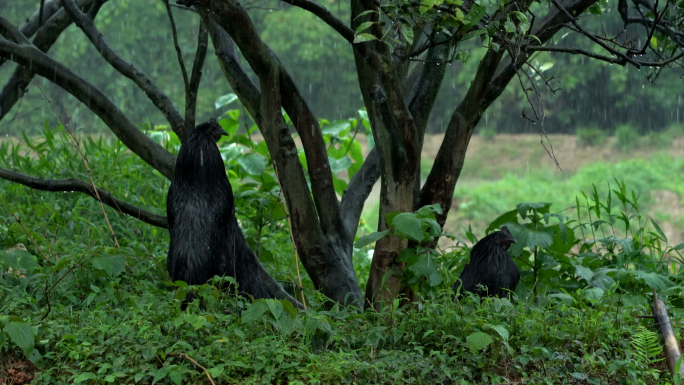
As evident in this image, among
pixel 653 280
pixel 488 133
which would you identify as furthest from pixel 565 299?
pixel 488 133

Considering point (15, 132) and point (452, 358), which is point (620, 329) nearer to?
point (452, 358)

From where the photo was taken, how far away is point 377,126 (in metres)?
3.62

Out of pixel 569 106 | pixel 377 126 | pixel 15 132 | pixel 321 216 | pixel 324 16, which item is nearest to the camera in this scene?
pixel 324 16

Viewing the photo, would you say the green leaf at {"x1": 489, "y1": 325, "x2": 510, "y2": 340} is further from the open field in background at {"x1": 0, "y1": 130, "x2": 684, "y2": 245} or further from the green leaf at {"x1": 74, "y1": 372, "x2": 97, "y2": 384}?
the open field in background at {"x1": 0, "y1": 130, "x2": 684, "y2": 245}

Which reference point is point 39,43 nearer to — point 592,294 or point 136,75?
point 136,75

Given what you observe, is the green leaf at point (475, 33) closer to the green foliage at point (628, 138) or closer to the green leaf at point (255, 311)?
the green leaf at point (255, 311)

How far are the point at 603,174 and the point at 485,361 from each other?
51.9ft

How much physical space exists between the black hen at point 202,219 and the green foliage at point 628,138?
54.1ft

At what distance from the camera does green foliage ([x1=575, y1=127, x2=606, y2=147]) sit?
18703 mm

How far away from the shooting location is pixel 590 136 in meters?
18.9

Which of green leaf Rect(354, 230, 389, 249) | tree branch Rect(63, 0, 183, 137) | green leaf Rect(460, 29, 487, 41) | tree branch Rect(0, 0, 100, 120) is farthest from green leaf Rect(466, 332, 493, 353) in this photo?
tree branch Rect(0, 0, 100, 120)

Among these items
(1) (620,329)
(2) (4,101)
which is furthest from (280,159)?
(2) (4,101)

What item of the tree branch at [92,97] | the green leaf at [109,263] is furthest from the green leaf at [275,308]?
the tree branch at [92,97]

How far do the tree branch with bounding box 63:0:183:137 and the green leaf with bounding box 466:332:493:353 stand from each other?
2.27m
